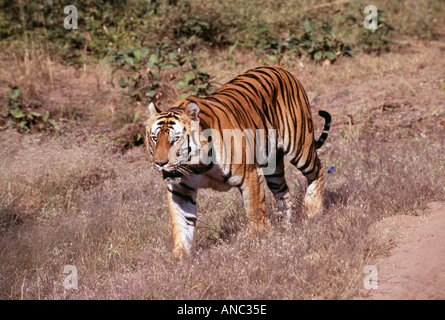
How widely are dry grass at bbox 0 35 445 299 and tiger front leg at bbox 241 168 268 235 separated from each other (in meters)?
0.11

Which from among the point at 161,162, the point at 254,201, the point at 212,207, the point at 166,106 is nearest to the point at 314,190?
the point at 212,207

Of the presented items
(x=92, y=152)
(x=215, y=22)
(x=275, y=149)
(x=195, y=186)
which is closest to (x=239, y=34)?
(x=215, y=22)

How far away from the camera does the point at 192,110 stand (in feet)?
11.4

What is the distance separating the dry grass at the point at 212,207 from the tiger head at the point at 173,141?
601 millimetres

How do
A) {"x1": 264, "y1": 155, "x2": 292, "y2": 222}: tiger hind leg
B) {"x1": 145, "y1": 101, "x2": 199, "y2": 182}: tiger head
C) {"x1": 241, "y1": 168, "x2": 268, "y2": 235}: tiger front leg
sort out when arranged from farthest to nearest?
{"x1": 264, "y1": 155, "x2": 292, "y2": 222}: tiger hind leg < {"x1": 241, "y1": 168, "x2": 268, "y2": 235}: tiger front leg < {"x1": 145, "y1": 101, "x2": 199, "y2": 182}: tiger head

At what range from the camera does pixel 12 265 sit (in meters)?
4.09

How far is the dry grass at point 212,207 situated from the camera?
329 centimetres

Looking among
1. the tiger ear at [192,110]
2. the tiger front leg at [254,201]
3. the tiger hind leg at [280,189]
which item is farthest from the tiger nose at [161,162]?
the tiger hind leg at [280,189]

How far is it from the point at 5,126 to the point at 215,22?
4.19 m

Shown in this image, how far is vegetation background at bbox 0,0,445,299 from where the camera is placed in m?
3.48

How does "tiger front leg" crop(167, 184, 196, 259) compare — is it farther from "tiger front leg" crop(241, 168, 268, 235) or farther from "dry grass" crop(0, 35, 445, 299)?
"tiger front leg" crop(241, 168, 268, 235)

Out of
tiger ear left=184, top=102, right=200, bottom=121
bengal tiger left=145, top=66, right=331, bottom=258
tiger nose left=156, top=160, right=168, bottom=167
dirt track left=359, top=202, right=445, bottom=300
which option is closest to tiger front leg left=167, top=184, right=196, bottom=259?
bengal tiger left=145, top=66, right=331, bottom=258

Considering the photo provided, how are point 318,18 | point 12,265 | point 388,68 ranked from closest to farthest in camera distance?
point 12,265
point 388,68
point 318,18
